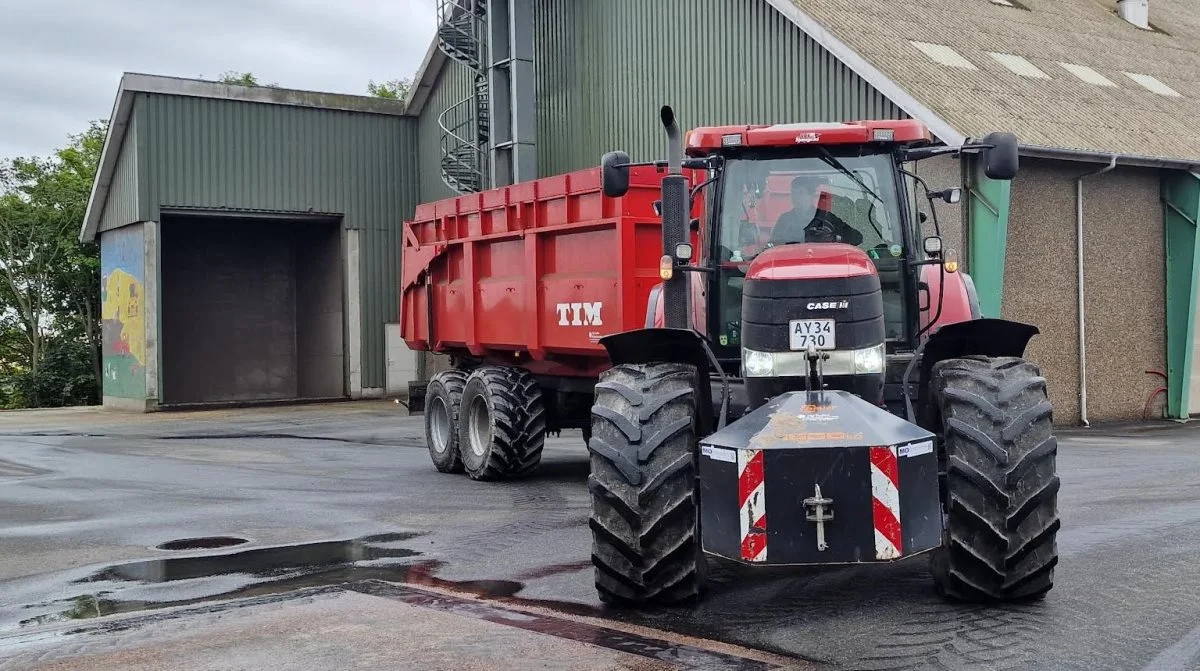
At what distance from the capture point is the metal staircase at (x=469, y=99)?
2973cm

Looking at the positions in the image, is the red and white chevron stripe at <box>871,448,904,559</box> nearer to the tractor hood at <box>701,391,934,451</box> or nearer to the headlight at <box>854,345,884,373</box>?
the tractor hood at <box>701,391,934,451</box>

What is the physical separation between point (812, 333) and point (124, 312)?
27.9 m

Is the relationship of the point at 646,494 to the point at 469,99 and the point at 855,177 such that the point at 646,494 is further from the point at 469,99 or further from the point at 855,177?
the point at 469,99

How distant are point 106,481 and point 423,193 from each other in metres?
19.8

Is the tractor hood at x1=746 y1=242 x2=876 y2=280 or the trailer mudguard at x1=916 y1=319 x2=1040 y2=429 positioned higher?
the tractor hood at x1=746 y1=242 x2=876 y2=280

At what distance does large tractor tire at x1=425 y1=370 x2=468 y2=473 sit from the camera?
14.8 metres

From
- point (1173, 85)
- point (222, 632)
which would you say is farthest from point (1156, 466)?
point (1173, 85)

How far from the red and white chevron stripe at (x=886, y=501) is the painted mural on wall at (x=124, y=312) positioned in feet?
87.5

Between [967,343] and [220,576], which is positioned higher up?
[967,343]

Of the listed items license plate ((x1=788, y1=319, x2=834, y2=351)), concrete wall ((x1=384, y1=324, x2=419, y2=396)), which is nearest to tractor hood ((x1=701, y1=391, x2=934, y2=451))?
license plate ((x1=788, y1=319, x2=834, y2=351))

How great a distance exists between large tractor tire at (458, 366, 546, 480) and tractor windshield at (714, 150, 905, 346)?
19.1 feet

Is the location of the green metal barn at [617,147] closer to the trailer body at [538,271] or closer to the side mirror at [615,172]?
the trailer body at [538,271]

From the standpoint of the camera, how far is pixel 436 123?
3306cm

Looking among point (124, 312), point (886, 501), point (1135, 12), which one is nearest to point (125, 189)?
point (124, 312)
